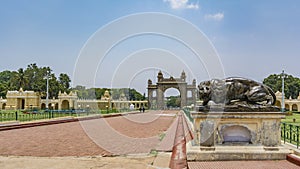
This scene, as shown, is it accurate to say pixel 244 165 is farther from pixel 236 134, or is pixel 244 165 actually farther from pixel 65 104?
pixel 65 104

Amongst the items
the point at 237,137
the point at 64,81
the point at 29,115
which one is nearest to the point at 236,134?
the point at 237,137

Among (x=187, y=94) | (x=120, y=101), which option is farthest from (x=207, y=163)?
(x=187, y=94)

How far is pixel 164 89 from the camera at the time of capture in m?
68.4

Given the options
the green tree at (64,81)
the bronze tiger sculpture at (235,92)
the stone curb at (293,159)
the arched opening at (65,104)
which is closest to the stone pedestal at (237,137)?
the stone curb at (293,159)

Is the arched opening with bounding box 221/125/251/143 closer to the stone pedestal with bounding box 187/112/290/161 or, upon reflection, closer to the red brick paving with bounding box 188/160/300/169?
the stone pedestal with bounding box 187/112/290/161

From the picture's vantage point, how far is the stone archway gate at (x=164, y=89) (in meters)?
67.4

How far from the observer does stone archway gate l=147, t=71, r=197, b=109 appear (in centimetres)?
6738

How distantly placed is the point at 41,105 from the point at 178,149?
175 ft

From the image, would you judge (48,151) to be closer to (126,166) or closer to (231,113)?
(126,166)

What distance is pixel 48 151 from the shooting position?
27.4 ft

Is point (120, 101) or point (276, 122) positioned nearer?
point (276, 122)

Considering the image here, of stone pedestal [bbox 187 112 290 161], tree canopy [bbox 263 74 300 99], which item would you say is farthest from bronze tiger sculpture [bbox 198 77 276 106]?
tree canopy [bbox 263 74 300 99]

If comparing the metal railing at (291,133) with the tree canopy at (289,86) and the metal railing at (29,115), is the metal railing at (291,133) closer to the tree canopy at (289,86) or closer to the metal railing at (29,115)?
the metal railing at (29,115)

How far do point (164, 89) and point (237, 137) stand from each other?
62.1 metres
